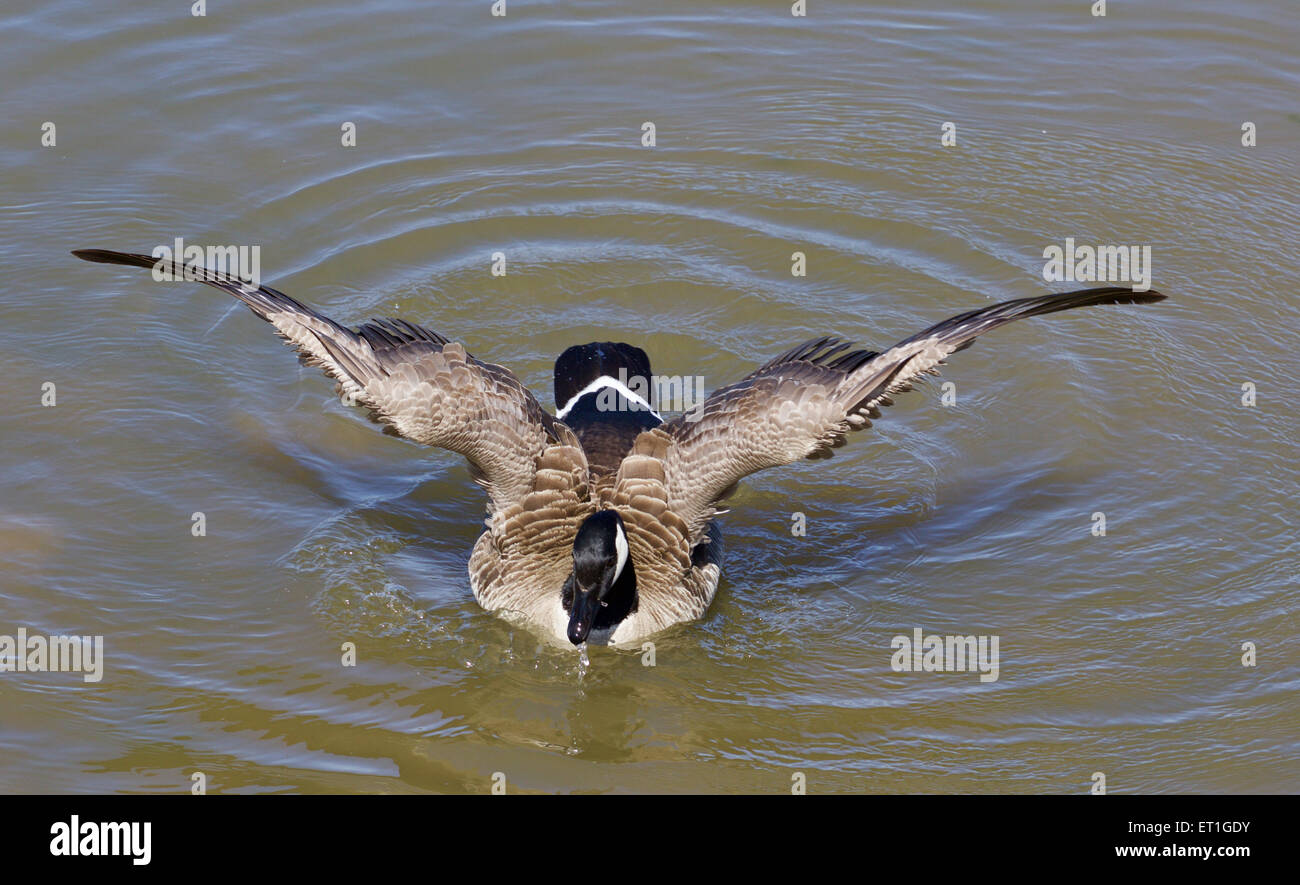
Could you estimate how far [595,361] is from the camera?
33.1 ft

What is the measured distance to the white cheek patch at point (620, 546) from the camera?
824 cm

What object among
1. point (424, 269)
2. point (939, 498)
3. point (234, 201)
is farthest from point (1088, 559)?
point (234, 201)

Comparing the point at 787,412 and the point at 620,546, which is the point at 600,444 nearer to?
the point at 620,546

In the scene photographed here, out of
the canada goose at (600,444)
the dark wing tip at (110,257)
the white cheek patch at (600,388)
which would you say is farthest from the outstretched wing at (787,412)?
the dark wing tip at (110,257)

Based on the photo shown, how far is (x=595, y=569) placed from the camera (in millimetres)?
8148

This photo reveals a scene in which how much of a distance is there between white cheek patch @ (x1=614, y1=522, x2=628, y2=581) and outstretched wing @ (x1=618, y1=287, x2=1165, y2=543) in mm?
491

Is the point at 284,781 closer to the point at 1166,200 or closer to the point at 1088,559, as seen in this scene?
the point at 1088,559

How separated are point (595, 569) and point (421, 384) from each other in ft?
4.61

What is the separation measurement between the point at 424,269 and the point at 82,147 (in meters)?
3.58

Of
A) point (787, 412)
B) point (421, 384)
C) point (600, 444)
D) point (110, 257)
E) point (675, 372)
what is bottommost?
point (600, 444)

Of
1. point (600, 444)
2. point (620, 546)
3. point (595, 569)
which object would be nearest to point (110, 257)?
point (595, 569)

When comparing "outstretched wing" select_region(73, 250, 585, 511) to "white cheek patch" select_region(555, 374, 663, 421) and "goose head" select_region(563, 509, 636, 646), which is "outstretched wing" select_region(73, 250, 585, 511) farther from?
"white cheek patch" select_region(555, 374, 663, 421)

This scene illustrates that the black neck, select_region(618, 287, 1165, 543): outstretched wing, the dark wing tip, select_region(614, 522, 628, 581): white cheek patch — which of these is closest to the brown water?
the black neck

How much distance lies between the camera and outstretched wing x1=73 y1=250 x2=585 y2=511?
7910 mm
